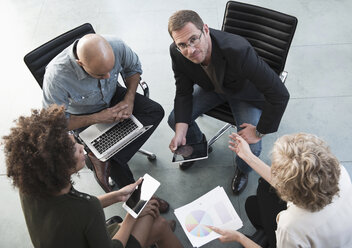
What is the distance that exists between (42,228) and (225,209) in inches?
43.6

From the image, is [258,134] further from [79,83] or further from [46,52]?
[46,52]

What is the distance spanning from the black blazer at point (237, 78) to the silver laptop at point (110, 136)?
0.32 m

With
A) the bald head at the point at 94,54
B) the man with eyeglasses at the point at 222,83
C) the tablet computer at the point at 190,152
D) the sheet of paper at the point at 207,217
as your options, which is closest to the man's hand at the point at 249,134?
the man with eyeglasses at the point at 222,83

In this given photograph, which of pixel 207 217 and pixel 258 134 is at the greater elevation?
pixel 258 134

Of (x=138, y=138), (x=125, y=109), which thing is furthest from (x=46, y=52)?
(x=138, y=138)

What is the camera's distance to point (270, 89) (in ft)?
6.21

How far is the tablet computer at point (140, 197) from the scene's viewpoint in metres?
1.77

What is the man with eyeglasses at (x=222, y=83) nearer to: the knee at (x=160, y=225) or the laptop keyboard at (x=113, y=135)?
the laptop keyboard at (x=113, y=135)

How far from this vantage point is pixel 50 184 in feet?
4.17

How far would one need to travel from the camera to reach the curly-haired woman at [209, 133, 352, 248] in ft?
4.15

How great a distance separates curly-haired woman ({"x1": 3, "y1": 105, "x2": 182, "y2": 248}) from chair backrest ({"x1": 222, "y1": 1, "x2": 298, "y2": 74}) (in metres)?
1.30

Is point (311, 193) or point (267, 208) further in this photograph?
point (267, 208)

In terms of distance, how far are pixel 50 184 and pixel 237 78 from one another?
4.13 ft

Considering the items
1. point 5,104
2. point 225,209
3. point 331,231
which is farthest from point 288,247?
point 5,104
